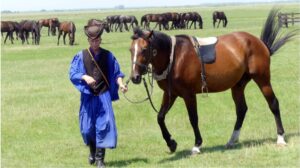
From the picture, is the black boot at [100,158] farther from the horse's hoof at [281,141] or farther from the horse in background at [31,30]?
the horse in background at [31,30]

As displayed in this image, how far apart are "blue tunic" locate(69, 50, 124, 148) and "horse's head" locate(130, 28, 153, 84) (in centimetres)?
35

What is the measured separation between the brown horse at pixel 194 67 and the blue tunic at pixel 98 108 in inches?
17.7

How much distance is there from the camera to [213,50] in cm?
782

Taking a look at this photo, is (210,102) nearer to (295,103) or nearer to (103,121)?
(295,103)

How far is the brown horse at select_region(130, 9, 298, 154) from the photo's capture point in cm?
688

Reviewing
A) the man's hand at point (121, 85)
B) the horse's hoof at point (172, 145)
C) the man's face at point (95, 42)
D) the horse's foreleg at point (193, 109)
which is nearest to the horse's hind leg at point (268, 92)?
the horse's foreleg at point (193, 109)

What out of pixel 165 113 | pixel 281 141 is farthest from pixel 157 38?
pixel 281 141

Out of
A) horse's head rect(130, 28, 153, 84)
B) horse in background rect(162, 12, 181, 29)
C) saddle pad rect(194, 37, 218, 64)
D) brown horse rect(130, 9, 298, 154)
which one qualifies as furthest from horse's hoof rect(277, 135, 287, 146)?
horse in background rect(162, 12, 181, 29)

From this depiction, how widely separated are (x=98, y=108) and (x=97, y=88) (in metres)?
0.25

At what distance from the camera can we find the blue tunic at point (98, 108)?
675 cm

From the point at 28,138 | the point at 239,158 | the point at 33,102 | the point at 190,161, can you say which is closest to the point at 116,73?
the point at 190,161

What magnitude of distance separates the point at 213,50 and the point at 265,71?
932 mm

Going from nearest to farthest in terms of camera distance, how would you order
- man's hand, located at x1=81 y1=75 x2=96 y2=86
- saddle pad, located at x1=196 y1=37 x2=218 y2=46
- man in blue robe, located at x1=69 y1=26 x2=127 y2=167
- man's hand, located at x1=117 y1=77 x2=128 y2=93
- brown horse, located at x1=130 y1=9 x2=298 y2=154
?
man's hand, located at x1=81 y1=75 x2=96 y2=86 < man's hand, located at x1=117 y1=77 x2=128 y2=93 < man in blue robe, located at x1=69 y1=26 x2=127 y2=167 < brown horse, located at x1=130 y1=9 x2=298 y2=154 < saddle pad, located at x1=196 y1=37 x2=218 y2=46

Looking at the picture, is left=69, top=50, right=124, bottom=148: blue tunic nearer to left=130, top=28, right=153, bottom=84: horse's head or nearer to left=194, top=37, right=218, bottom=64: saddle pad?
left=130, top=28, right=153, bottom=84: horse's head
